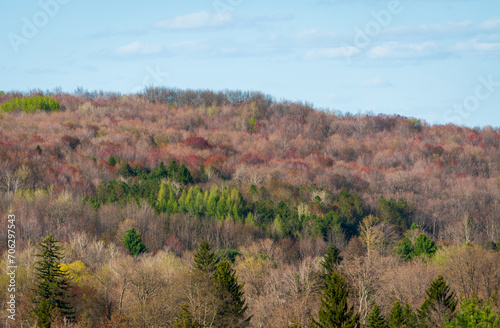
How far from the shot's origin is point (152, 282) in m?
48.4

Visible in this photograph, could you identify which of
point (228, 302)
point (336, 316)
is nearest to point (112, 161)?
point (228, 302)

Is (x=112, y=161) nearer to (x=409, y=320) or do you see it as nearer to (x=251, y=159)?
(x=251, y=159)

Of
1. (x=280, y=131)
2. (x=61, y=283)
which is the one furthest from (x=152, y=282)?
(x=280, y=131)

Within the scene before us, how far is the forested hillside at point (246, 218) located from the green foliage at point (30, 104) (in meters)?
0.59

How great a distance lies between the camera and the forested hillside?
44281 millimetres

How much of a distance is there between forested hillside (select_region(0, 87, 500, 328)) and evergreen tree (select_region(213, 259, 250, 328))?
132mm

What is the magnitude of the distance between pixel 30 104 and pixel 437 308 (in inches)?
6213

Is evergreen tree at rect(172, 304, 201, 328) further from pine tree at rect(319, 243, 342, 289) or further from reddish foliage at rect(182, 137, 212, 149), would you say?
reddish foliage at rect(182, 137, 212, 149)

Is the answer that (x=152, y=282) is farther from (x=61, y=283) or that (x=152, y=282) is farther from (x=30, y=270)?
(x=30, y=270)

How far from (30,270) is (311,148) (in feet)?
424

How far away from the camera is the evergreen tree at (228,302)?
135ft

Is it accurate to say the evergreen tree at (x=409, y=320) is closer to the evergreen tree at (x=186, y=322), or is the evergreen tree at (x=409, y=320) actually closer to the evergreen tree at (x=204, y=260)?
the evergreen tree at (x=186, y=322)

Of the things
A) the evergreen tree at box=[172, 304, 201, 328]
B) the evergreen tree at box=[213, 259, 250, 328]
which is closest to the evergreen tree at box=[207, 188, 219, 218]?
the evergreen tree at box=[213, 259, 250, 328]

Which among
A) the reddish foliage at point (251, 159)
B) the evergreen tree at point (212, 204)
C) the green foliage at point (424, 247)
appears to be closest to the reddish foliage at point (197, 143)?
the reddish foliage at point (251, 159)
